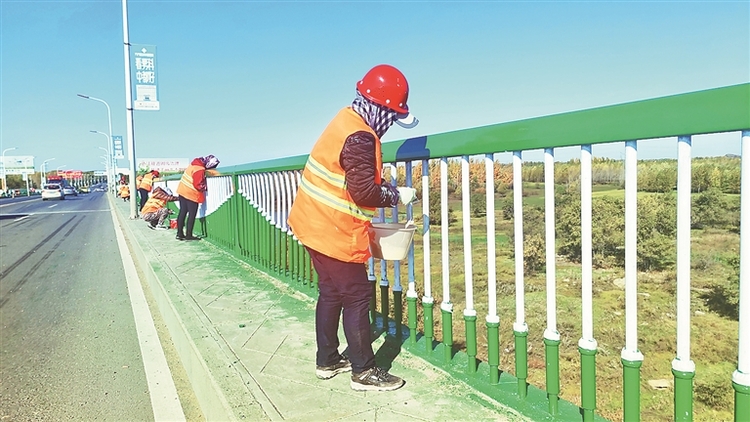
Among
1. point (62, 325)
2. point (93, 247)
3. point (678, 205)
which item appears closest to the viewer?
point (678, 205)

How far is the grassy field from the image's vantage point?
12.9 ft

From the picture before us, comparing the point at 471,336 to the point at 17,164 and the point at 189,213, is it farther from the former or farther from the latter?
the point at 17,164

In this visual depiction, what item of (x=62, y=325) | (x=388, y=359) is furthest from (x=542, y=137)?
(x=62, y=325)

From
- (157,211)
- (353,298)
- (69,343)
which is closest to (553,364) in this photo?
(353,298)

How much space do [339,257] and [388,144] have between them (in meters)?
0.91

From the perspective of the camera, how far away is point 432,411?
247 centimetres

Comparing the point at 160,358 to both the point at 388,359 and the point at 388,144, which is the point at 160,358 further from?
the point at 388,144

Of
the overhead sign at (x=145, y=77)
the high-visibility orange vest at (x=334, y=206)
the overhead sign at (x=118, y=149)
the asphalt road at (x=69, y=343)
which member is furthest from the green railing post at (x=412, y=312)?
the overhead sign at (x=118, y=149)

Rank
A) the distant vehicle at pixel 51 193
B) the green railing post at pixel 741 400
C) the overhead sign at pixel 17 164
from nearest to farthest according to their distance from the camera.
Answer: the green railing post at pixel 741 400 → the distant vehicle at pixel 51 193 → the overhead sign at pixel 17 164

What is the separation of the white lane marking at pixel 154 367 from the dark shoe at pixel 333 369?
84 cm

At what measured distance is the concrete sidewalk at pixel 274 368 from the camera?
8.22 ft

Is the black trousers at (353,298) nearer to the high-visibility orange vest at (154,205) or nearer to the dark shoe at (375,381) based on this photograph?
the dark shoe at (375,381)

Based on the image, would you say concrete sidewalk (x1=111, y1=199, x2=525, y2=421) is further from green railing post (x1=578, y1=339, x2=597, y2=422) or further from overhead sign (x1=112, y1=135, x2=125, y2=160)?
overhead sign (x1=112, y1=135, x2=125, y2=160)

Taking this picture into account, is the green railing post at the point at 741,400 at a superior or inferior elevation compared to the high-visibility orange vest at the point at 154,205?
inferior
